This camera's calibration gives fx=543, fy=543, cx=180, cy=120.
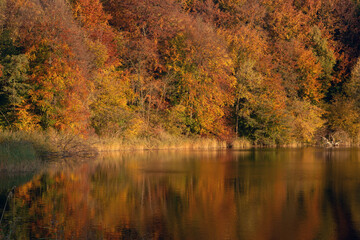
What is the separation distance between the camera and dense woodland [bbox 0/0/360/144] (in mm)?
39531

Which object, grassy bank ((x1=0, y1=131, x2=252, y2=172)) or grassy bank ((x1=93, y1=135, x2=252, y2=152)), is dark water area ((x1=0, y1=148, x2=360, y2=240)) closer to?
grassy bank ((x1=0, y1=131, x2=252, y2=172))

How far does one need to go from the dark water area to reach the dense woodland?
11.1m

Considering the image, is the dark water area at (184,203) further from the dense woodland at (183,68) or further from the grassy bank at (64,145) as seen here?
the dense woodland at (183,68)

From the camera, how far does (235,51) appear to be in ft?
187

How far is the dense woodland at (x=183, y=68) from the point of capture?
130 ft

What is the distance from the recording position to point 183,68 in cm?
5116

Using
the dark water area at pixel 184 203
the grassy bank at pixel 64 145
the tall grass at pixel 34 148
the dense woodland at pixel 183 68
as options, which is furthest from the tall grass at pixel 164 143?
the dark water area at pixel 184 203

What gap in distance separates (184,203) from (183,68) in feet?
110

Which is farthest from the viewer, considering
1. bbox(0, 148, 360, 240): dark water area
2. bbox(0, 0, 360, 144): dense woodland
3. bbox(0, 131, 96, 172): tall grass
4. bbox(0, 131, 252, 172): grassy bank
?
bbox(0, 0, 360, 144): dense woodland

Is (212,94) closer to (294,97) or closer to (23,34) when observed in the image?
(294,97)

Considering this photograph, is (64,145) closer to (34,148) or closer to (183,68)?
(34,148)

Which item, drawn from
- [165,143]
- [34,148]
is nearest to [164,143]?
[165,143]

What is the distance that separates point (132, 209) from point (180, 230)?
3526mm

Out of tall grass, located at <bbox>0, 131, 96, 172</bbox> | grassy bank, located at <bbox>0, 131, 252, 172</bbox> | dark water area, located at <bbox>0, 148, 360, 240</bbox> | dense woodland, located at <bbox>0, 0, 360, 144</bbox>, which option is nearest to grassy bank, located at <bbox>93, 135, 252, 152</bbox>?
grassy bank, located at <bbox>0, 131, 252, 172</bbox>
